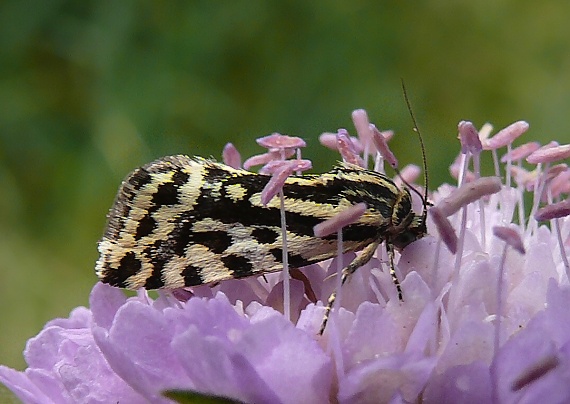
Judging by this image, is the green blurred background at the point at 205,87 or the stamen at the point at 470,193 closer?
the stamen at the point at 470,193

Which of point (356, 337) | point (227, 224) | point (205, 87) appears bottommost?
point (356, 337)

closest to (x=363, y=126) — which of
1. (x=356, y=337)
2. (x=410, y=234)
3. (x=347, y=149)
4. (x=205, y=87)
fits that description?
(x=347, y=149)

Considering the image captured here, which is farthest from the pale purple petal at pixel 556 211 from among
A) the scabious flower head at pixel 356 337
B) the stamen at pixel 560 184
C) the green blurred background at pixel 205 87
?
the green blurred background at pixel 205 87

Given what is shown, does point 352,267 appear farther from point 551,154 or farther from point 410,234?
point 551,154

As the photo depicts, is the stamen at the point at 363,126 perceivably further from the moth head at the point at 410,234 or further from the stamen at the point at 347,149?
the moth head at the point at 410,234

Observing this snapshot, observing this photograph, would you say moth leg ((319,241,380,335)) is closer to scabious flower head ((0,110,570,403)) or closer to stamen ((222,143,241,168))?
scabious flower head ((0,110,570,403))

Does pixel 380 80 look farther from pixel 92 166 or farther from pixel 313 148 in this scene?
pixel 92 166

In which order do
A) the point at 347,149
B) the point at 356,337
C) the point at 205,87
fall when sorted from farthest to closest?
1. the point at 205,87
2. the point at 347,149
3. the point at 356,337
